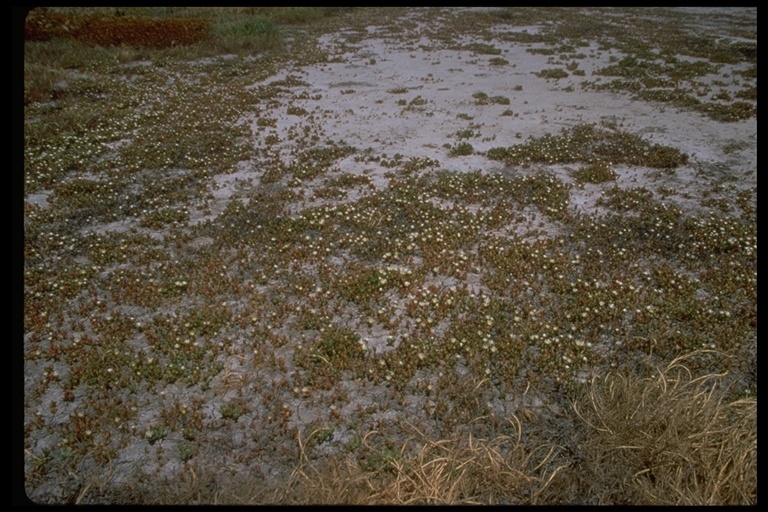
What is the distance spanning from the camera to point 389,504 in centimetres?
483

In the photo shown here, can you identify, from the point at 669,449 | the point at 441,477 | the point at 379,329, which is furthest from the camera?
the point at 379,329

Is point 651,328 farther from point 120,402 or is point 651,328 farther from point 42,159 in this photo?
point 42,159

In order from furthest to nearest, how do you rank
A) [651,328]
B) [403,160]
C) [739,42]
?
[739,42], [403,160], [651,328]

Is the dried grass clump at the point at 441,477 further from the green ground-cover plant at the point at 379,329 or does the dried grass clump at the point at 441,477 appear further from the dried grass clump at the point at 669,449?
the dried grass clump at the point at 669,449

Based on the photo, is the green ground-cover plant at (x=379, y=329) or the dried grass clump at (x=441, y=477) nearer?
the dried grass clump at (x=441, y=477)

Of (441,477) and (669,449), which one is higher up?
(669,449)

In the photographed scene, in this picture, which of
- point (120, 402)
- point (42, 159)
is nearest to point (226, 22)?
point (42, 159)

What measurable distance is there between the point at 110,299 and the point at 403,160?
30.2 ft

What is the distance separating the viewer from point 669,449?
16.1 feet

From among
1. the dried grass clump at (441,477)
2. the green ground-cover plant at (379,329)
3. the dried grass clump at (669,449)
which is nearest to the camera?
the dried grass clump at (669,449)

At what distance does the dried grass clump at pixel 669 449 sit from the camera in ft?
14.2

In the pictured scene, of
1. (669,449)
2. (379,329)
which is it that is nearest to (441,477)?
(669,449)

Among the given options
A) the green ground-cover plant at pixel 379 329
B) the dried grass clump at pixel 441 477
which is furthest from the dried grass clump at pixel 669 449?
the dried grass clump at pixel 441 477

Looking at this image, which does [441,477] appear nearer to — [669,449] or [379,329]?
[669,449]
